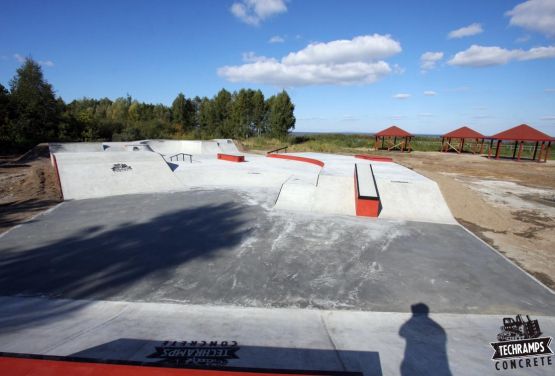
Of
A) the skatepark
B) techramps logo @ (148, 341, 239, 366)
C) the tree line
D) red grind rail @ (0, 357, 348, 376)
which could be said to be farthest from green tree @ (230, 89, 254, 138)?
red grind rail @ (0, 357, 348, 376)

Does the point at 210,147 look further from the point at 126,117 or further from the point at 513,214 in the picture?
the point at 126,117

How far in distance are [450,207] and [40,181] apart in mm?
17625

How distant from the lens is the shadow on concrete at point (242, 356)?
3355mm

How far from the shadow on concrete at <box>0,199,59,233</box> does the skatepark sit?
566 mm

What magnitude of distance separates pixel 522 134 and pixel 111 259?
3763 cm

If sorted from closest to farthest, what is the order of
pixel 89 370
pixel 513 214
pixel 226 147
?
pixel 89 370, pixel 513 214, pixel 226 147

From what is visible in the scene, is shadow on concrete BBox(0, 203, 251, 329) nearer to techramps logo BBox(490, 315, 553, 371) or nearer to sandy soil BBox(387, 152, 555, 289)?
techramps logo BBox(490, 315, 553, 371)

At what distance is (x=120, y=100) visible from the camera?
59562 millimetres

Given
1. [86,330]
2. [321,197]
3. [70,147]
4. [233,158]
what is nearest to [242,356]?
[86,330]

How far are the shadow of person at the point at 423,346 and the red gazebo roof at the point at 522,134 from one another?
109 ft

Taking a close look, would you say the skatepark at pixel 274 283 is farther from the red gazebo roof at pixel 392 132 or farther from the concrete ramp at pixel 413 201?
the red gazebo roof at pixel 392 132

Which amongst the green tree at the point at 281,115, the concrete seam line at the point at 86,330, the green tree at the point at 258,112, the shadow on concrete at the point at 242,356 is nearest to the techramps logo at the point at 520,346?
Answer: the shadow on concrete at the point at 242,356

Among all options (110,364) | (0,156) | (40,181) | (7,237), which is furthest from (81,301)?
(0,156)

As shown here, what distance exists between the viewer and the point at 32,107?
27.2 m
